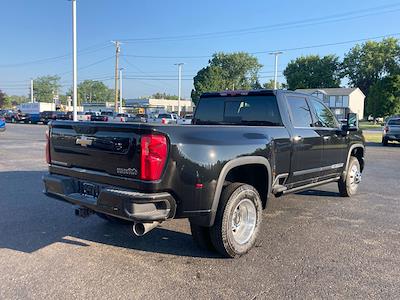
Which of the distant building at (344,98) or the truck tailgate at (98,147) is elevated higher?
the distant building at (344,98)

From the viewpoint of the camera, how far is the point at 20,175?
31.6ft

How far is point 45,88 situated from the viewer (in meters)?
156

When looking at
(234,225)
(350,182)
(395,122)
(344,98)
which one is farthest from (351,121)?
(344,98)

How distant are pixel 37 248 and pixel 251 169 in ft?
8.99

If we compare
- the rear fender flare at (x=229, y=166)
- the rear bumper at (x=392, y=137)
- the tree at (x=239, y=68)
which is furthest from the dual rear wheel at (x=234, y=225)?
the tree at (x=239, y=68)

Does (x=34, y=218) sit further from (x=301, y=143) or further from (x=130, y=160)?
(x=301, y=143)

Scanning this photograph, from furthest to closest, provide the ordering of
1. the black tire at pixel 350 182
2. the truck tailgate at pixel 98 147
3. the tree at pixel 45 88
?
the tree at pixel 45 88, the black tire at pixel 350 182, the truck tailgate at pixel 98 147

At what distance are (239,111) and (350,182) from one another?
316cm

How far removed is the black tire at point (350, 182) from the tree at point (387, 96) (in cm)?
4827

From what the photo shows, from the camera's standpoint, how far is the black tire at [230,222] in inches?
167

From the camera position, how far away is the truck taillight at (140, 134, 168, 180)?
367 cm

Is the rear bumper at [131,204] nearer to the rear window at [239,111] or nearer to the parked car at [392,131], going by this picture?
the rear window at [239,111]

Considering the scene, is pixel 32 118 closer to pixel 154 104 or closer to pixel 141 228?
pixel 141 228

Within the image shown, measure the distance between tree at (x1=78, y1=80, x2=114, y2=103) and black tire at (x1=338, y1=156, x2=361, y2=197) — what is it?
552 ft
